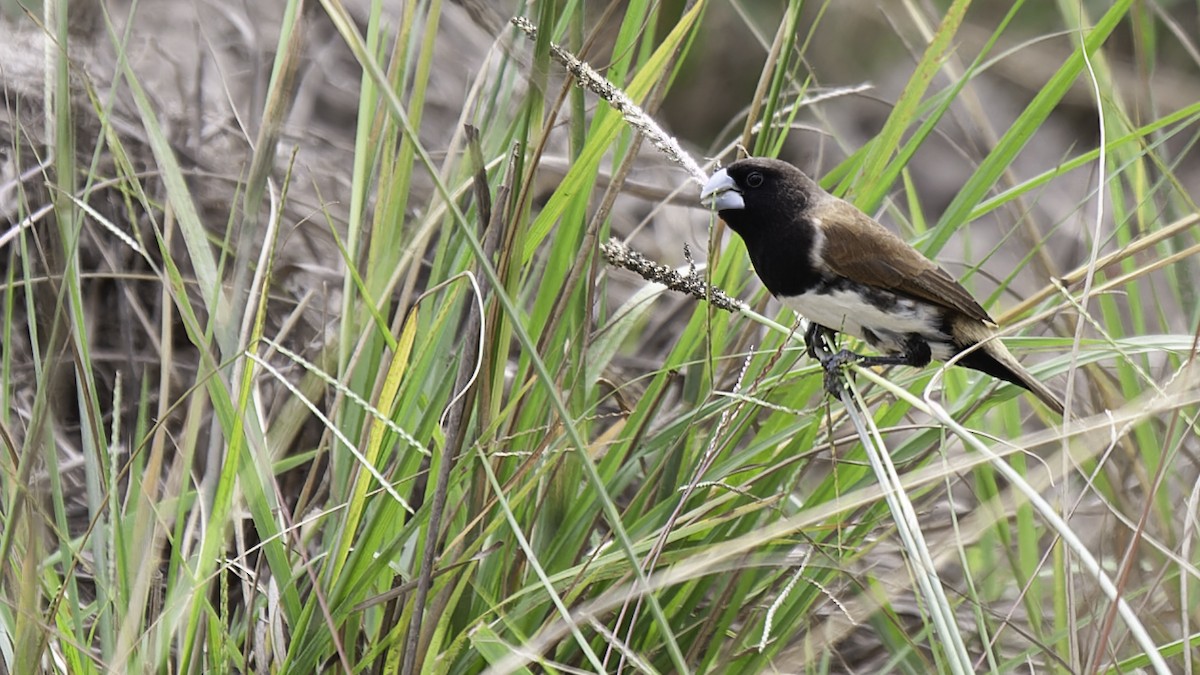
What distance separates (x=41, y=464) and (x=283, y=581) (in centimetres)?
75

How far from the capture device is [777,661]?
2033 mm

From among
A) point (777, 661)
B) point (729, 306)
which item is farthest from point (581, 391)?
point (777, 661)

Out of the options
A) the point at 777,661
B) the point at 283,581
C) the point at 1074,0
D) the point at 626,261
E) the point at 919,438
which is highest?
the point at 1074,0

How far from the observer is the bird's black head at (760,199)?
7.64 feet

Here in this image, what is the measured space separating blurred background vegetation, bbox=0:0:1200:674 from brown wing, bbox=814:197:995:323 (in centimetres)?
7

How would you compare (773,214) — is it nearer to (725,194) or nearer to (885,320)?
(725,194)

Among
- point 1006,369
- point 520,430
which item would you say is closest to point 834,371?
point 1006,369

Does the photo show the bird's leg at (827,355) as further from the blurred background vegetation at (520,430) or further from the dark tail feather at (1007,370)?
the dark tail feather at (1007,370)

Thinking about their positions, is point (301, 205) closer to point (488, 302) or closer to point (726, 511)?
point (488, 302)

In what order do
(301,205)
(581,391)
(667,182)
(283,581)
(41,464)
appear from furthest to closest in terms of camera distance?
1. (667,182)
2. (301,205)
3. (41,464)
4. (581,391)
5. (283,581)

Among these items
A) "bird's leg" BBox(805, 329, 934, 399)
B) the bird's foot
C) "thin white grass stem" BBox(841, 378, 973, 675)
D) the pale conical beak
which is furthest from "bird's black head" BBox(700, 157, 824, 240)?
"thin white grass stem" BBox(841, 378, 973, 675)

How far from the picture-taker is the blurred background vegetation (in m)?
1.63

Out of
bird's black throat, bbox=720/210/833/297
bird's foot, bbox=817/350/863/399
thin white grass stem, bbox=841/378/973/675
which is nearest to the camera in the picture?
thin white grass stem, bbox=841/378/973/675

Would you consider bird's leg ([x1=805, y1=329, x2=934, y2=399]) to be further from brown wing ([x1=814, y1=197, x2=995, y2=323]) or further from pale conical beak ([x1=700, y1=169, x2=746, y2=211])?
pale conical beak ([x1=700, y1=169, x2=746, y2=211])
